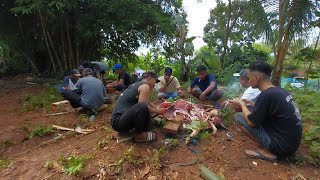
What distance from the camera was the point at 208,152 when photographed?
3.82 m

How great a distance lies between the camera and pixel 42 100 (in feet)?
21.9

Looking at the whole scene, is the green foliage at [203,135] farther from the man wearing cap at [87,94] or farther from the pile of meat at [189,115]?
the man wearing cap at [87,94]

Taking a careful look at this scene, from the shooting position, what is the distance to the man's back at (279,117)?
3377mm

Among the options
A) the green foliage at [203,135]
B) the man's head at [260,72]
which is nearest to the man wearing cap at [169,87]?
the green foliage at [203,135]

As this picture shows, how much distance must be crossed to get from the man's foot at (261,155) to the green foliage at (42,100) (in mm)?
4416

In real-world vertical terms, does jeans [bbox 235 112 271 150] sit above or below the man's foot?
above

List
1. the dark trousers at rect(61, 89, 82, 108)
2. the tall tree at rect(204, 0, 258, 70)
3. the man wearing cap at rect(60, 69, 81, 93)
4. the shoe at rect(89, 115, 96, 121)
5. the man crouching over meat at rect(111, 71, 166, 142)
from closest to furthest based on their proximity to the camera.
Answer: the man crouching over meat at rect(111, 71, 166, 142), the shoe at rect(89, 115, 96, 121), the dark trousers at rect(61, 89, 82, 108), the man wearing cap at rect(60, 69, 81, 93), the tall tree at rect(204, 0, 258, 70)

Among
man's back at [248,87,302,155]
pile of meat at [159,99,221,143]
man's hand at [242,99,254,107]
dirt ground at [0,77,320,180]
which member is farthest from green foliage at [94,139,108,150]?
man's hand at [242,99,254,107]

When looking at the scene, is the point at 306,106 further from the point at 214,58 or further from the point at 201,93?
the point at 214,58

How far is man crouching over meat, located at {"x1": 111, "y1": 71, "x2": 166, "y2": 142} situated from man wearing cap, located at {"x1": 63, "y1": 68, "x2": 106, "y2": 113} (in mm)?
1641

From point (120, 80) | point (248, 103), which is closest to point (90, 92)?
point (120, 80)

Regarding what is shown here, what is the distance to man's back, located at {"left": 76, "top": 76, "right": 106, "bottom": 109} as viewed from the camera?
5500mm

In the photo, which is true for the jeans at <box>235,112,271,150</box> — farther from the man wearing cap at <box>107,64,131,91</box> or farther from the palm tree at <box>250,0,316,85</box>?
the man wearing cap at <box>107,64,131,91</box>

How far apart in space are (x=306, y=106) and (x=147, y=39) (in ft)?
18.4
